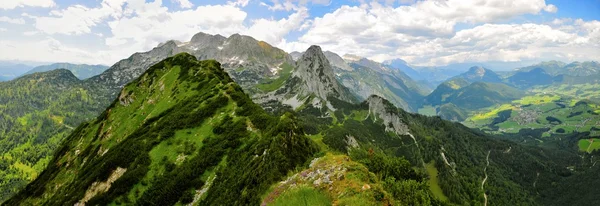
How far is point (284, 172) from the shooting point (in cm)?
5484

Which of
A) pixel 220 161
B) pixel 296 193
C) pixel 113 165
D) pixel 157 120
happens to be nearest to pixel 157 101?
Result: pixel 157 120

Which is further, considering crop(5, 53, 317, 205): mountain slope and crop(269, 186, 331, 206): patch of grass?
crop(5, 53, 317, 205): mountain slope

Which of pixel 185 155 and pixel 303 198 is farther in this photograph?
pixel 185 155

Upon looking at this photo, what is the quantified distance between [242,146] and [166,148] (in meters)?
24.3

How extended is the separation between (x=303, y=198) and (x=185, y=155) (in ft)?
165

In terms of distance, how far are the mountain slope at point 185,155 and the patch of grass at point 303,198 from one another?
18.7 ft

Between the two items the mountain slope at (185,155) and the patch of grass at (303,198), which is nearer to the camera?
the patch of grass at (303,198)

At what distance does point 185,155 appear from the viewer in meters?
83.1

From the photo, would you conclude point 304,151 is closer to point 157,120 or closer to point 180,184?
point 180,184

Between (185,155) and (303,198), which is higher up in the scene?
(303,198)

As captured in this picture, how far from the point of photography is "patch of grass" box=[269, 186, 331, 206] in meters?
41.2

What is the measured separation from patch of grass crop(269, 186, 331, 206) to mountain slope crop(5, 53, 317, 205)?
5701 mm

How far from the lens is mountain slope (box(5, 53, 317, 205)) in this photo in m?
63.3

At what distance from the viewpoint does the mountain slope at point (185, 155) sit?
2491 inches
